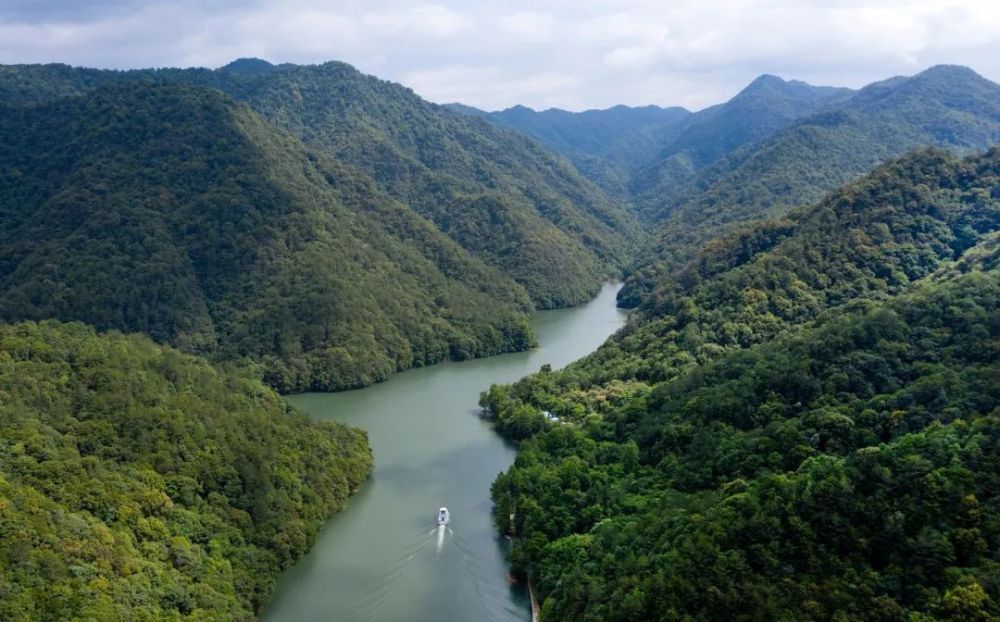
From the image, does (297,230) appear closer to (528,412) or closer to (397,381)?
(397,381)

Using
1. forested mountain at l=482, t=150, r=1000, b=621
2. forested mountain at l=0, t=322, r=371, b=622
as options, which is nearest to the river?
forested mountain at l=0, t=322, r=371, b=622

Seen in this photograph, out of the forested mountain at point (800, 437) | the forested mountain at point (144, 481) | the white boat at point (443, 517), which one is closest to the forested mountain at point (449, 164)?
the forested mountain at point (800, 437)

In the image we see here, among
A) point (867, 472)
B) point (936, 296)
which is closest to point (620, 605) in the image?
point (867, 472)

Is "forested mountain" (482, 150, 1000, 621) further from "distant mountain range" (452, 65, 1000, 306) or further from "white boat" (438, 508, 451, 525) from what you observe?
"distant mountain range" (452, 65, 1000, 306)

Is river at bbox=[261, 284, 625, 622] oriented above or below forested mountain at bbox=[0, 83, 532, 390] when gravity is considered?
below

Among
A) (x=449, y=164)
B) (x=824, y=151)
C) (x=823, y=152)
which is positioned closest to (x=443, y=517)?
(x=449, y=164)

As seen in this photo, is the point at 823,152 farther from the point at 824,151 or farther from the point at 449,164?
the point at 449,164

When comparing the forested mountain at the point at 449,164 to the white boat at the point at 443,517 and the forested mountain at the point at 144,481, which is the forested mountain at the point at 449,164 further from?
the white boat at the point at 443,517
